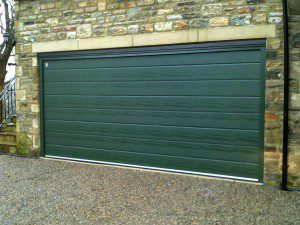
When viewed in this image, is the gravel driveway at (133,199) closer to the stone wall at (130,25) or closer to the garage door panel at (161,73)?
the stone wall at (130,25)

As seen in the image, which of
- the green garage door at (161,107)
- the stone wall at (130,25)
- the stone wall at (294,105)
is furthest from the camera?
the green garage door at (161,107)

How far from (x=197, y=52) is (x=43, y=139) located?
3.71m

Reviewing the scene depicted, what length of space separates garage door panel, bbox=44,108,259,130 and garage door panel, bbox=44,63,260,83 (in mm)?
586

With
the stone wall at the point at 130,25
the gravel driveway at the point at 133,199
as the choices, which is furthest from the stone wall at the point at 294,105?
the gravel driveway at the point at 133,199

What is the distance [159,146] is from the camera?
6.38 metres

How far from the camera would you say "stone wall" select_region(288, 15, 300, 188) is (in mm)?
5141

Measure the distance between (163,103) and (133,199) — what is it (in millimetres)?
2023

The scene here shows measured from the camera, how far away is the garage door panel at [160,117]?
571cm

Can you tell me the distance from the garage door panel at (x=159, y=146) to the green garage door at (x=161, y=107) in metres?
0.02

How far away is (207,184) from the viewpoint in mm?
5531

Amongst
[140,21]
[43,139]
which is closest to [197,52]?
[140,21]

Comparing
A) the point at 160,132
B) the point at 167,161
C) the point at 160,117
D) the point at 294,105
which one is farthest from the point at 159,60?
the point at 294,105

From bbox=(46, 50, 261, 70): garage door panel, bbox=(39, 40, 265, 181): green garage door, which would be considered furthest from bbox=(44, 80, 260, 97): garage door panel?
bbox=(46, 50, 261, 70): garage door panel

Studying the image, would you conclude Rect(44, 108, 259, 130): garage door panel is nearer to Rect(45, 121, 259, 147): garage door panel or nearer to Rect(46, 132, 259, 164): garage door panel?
Rect(45, 121, 259, 147): garage door panel
